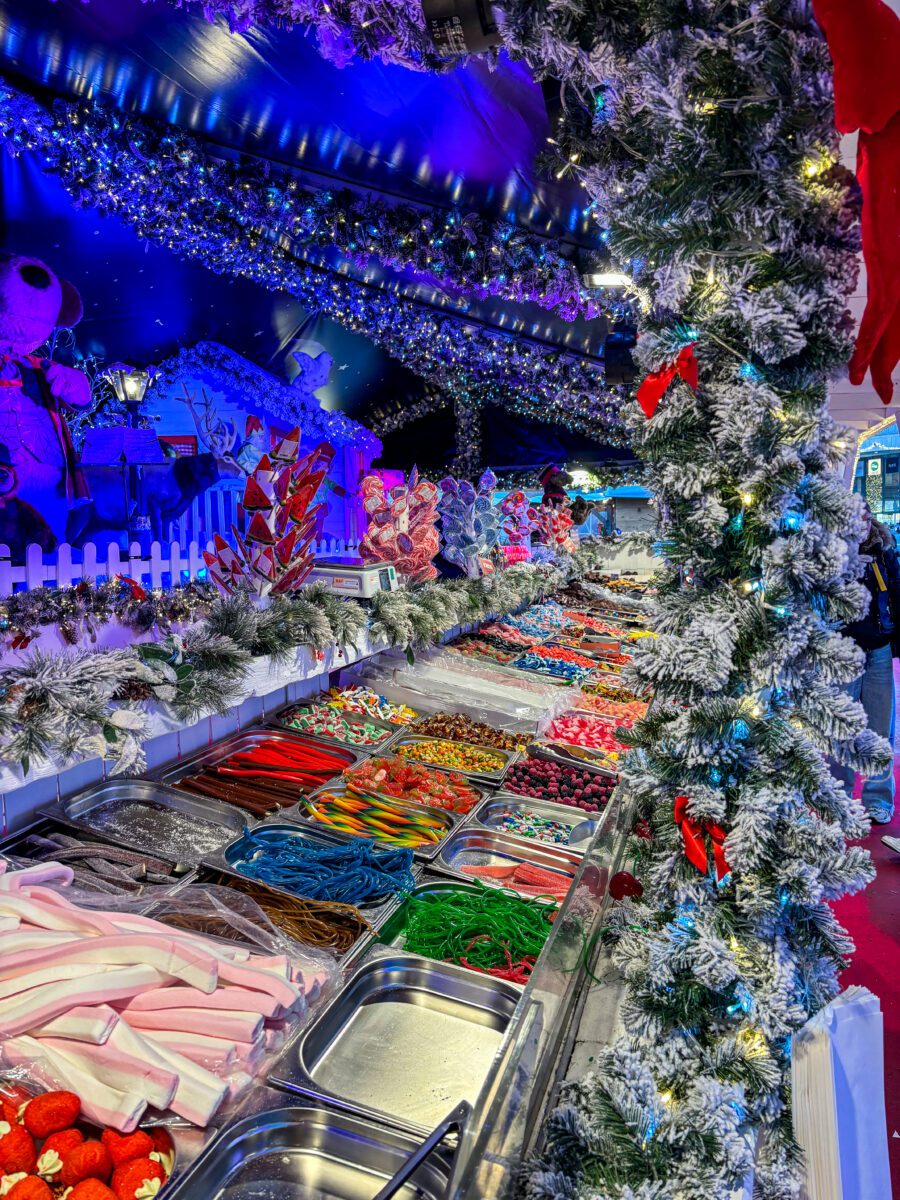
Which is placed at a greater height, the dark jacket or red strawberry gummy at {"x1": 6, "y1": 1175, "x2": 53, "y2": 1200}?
the dark jacket

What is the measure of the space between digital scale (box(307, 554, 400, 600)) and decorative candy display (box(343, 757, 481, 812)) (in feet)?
3.44

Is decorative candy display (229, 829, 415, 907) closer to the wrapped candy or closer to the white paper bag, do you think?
the white paper bag

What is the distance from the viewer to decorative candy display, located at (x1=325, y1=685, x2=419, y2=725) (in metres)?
3.78

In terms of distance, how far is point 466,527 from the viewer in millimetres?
5645

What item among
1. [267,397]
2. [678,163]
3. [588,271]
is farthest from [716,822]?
[267,397]

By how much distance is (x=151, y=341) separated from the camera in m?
8.66

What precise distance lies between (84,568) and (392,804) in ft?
9.78

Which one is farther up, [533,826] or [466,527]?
[466,527]

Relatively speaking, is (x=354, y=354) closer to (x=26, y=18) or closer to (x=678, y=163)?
(x=26, y=18)

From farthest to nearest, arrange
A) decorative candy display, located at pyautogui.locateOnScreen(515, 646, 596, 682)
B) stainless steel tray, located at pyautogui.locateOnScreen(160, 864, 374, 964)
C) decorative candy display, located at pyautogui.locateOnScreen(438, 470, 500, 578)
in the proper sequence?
decorative candy display, located at pyautogui.locateOnScreen(438, 470, 500, 578)
decorative candy display, located at pyautogui.locateOnScreen(515, 646, 596, 682)
stainless steel tray, located at pyautogui.locateOnScreen(160, 864, 374, 964)

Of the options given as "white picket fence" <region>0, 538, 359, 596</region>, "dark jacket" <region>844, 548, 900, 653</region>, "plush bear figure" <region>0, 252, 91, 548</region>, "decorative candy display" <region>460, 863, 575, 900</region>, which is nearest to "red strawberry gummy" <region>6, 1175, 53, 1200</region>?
"decorative candy display" <region>460, 863, 575, 900</region>

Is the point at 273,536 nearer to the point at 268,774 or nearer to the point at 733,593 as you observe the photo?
the point at 268,774

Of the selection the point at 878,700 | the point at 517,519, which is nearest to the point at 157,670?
the point at 878,700

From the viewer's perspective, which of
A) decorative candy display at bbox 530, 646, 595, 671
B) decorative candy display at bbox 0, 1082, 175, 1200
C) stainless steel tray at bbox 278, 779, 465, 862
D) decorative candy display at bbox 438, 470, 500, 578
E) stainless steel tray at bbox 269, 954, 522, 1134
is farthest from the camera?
decorative candy display at bbox 438, 470, 500, 578
